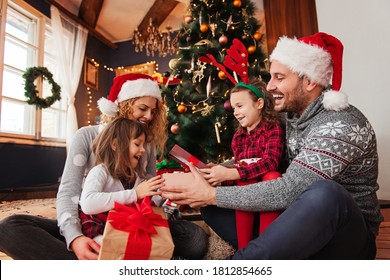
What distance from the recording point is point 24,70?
10.3 feet

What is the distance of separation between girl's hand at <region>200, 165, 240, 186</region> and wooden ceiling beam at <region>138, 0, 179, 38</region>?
11.3ft

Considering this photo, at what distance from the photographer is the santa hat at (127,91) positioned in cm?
109

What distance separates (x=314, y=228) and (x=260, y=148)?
0.51m

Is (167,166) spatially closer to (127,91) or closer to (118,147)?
(127,91)

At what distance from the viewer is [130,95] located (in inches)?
43.4

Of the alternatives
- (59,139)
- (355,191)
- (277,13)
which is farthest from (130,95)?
(59,139)

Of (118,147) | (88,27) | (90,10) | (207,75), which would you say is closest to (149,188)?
(118,147)

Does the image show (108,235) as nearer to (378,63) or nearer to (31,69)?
(378,63)

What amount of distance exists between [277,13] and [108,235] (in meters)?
2.42

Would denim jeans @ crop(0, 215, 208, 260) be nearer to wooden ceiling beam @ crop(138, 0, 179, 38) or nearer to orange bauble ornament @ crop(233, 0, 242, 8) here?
orange bauble ornament @ crop(233, 0, 242, 8)

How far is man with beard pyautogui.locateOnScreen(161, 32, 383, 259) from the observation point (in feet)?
1.97

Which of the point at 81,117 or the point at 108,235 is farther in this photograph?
the point at 81,117

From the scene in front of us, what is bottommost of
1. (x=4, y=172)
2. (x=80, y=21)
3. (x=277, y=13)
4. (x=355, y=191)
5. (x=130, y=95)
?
(x=4, y=172)

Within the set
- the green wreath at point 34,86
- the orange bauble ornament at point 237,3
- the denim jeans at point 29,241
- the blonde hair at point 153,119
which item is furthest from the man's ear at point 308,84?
the green wreath at point 34,86
